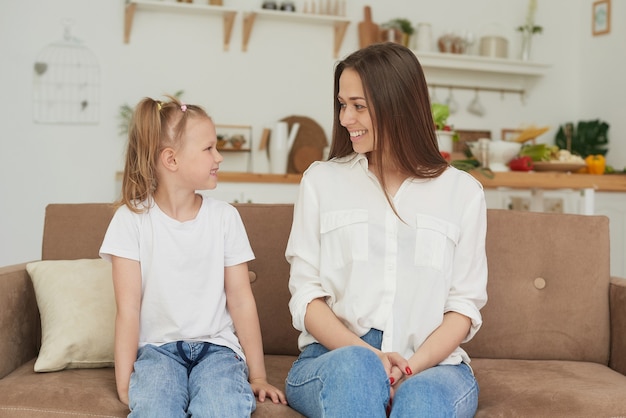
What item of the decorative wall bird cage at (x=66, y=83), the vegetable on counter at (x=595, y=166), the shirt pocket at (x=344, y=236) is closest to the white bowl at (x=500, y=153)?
the vegetable on counter at (x=595, y=166)

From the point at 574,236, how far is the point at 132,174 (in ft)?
3.98

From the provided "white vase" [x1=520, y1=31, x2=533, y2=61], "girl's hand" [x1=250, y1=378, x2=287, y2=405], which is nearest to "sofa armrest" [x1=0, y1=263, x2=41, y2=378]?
"girl's hand" [x1=250, y1=378, x2=287, y2=405]

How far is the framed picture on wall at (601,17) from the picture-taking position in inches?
215

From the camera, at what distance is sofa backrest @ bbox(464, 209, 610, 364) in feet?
6.81

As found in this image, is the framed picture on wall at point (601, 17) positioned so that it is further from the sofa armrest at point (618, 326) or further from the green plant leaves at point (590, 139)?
the sofa armrest at point (618, 326)

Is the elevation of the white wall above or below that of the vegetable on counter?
above

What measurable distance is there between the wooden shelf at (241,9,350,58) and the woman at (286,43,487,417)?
3.22 meters

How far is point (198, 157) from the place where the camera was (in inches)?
71.6

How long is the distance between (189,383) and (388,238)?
1.78 feet

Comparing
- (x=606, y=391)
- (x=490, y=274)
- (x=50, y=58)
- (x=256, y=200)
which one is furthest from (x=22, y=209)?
(x=606, y=391)

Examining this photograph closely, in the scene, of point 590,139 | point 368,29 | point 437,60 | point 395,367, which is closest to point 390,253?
point 395,367

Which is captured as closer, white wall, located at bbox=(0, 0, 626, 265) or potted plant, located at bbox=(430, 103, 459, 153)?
potted plant, located at bbox=(430, 103, 459, 153)

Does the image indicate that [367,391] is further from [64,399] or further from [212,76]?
[212,76]

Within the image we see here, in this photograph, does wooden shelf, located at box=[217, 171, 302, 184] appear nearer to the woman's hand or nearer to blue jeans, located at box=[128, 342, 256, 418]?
blue jeans, located at box=[128, 342, 256, 418]
